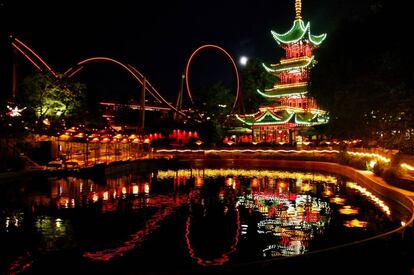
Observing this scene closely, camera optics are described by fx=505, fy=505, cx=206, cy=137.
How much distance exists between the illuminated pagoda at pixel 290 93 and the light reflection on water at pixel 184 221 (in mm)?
33873

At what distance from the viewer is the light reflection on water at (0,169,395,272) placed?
11.5m

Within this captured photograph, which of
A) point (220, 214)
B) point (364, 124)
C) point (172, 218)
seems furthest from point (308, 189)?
point (172, 218)

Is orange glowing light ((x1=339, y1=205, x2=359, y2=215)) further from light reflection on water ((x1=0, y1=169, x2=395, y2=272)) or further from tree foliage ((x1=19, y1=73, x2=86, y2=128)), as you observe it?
tree foliage ((x1=19, y1=73, x2=86, y2=128))

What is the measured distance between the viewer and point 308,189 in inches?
999

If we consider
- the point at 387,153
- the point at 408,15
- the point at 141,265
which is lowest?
the point at 141,265

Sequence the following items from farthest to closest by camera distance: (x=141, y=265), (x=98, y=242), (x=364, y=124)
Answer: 1. (x=364, y=124)
2. (x=98, y=242)
3. (x=141, y=265)

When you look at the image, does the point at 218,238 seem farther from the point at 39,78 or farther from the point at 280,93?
the point at 280,93

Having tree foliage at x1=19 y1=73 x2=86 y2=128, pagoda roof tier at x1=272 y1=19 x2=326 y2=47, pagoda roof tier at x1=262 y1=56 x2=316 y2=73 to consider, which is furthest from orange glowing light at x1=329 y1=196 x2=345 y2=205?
pagoda roof tier at x1=272 y1=19 x2=326 y2=47

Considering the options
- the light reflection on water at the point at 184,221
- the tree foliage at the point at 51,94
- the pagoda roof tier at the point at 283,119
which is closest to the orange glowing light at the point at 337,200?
the light reflection on water at the point at 184,221

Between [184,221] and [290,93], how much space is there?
154ft

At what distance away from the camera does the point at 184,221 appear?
15430mm

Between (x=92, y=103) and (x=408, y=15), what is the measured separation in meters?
58.1

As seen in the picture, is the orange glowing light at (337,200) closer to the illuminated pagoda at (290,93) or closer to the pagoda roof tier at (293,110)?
the illuminated pagoda at (290,93)

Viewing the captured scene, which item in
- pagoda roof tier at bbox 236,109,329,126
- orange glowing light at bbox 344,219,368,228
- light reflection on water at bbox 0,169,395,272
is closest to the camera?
light reflection on water at bbox 0,169,395,272
